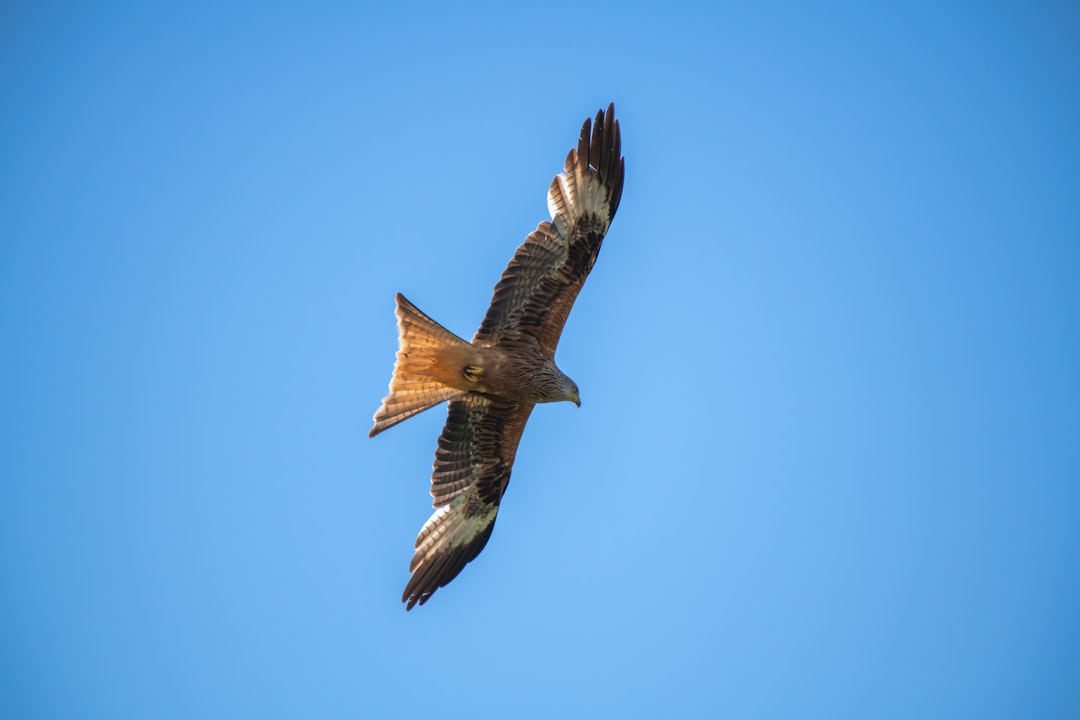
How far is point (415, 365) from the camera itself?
870cm

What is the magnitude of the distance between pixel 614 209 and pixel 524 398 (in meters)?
1.83

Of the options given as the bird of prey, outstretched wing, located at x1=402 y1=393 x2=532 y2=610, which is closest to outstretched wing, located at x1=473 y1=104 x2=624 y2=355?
the bird of prey

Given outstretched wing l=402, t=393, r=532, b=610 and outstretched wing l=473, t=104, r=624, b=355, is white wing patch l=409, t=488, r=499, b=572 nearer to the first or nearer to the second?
outstretched wing l=402, t=393, r=532, b=610

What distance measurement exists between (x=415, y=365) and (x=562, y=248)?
160 centimetres

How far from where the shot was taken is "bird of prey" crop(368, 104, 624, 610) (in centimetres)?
866

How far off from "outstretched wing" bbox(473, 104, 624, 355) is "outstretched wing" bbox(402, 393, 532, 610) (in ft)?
2.70

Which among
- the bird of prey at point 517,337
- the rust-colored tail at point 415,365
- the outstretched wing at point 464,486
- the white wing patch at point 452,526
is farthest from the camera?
the white wing patch at point 452,526

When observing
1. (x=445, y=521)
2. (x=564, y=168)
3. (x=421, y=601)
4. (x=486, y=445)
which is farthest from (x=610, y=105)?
(x=421, y=601)

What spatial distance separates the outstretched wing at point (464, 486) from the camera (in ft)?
31.1

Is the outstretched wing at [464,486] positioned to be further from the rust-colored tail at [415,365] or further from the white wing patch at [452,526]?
the rust-colored tail at [415,365]

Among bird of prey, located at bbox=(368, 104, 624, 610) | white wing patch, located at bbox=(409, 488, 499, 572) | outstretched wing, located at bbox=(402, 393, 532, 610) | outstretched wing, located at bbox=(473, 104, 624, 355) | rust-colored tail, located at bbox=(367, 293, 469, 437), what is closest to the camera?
rust-colored tail, located at bbox=(367, 293, 469, 437)

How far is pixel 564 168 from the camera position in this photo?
9125 millimetres

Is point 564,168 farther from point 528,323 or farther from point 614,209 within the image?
point 528,323

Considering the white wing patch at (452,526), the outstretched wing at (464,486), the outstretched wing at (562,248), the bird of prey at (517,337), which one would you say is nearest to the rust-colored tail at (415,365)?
the bird of prey at (517,337)
